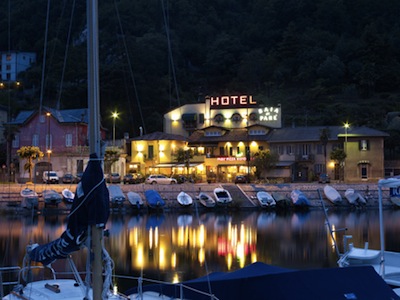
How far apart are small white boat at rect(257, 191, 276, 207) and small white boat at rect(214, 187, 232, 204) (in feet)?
10.5

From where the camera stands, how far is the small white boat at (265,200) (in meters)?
61.9

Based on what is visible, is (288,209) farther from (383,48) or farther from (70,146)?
(383,48)

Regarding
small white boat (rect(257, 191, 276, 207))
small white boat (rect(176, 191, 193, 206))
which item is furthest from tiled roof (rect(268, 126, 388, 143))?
small white boat (rect(176, 191, 193, 206))

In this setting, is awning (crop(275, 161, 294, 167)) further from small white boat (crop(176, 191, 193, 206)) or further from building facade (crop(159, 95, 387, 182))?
small white boat (crop(176, 191, 193, 206))

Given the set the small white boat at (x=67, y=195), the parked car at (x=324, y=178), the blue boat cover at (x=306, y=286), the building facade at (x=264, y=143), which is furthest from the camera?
Answer: the building facade at (x=264, y=143)

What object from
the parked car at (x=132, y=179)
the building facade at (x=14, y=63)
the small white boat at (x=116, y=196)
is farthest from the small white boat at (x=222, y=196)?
the building facade at (x=14, y=63)

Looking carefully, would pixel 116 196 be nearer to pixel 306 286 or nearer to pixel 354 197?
pixel 354 197

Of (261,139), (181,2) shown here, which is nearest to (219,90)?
(181,2)

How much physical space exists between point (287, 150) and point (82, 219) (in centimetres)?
6973

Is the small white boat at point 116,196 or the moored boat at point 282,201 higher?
the small white boat at point 116,196

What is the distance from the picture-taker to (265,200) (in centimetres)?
6219

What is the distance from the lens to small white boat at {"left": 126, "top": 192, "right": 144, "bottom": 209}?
60.0 meters

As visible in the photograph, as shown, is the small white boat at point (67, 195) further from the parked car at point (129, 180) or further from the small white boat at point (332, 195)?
the small white boat at point (332, 195)

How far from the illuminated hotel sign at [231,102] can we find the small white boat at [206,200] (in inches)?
1149
